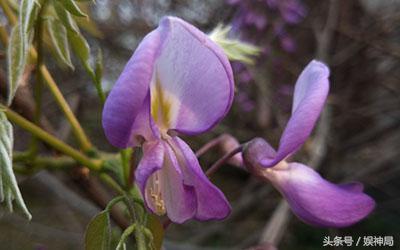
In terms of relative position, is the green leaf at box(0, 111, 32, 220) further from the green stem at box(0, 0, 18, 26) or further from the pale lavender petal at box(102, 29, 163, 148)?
the green stem at box(0, 0, 18, 26)

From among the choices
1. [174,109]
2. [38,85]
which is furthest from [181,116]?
[38,85]

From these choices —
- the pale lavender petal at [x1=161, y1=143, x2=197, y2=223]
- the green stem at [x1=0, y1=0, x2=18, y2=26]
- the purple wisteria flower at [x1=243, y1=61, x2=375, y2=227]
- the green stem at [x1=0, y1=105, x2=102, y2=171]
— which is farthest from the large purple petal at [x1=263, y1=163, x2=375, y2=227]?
the green stem at [x1=0, y1=0, x2=18, y2=26]

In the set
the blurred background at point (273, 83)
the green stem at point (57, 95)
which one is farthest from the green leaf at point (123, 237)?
the blurred background at point (273, 83)

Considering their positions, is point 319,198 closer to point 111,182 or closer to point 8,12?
point 111,182

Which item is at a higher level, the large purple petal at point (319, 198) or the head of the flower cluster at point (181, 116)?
the head of the flower cluster at point (181, 116)

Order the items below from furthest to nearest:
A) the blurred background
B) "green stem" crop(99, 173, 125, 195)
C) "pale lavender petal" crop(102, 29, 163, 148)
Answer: the blurred background → "green stem" crop(99, 173, 125, 195) → "pale lavender petal" crop(102, 29, 163, 148)

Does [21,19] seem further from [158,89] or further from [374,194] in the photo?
[374,194]

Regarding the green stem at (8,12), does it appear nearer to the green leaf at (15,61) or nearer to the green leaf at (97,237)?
the green leaf at (15,61)
